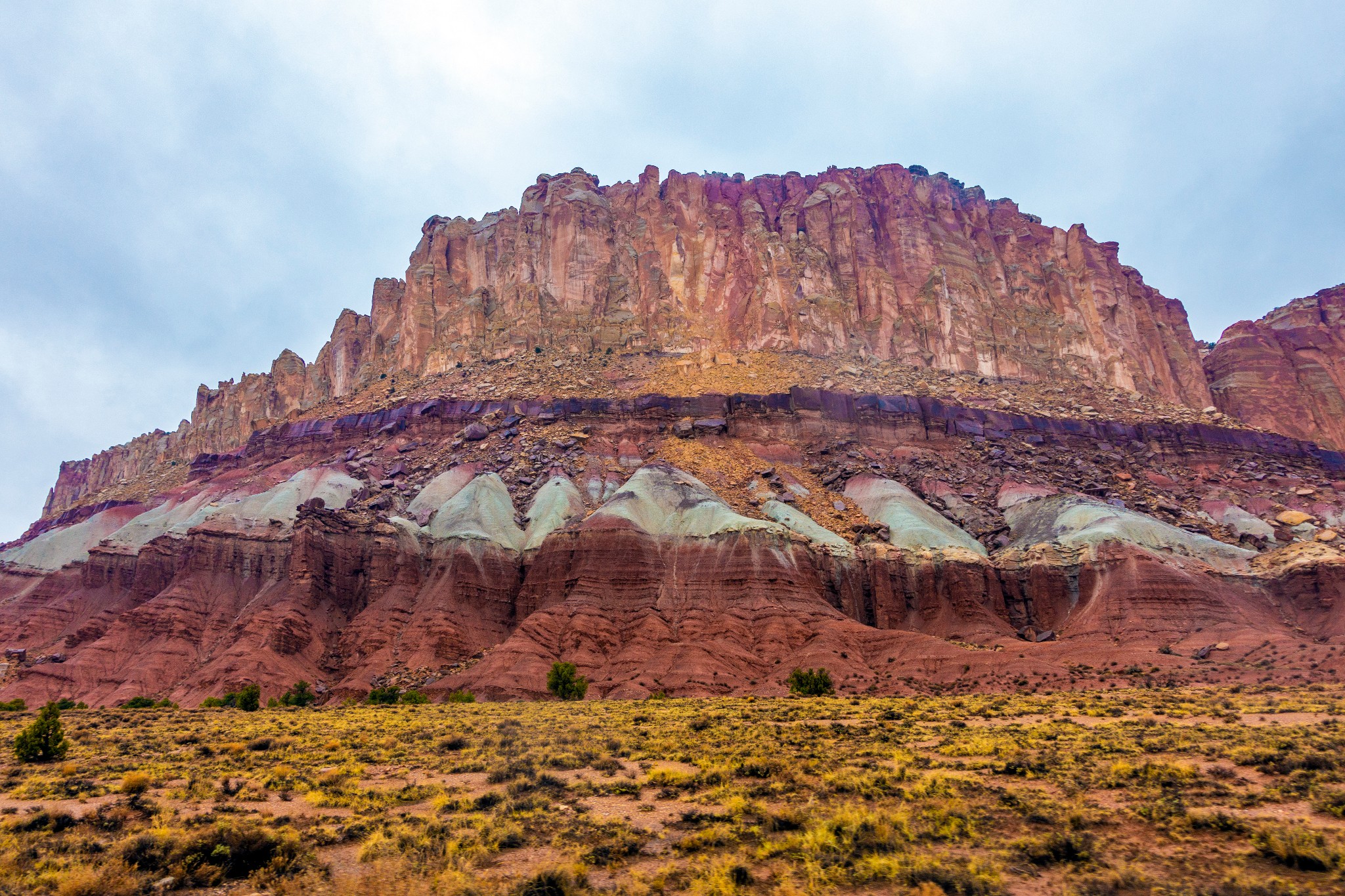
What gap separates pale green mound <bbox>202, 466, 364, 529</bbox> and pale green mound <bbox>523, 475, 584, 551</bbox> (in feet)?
62.9

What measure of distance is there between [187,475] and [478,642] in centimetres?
7495

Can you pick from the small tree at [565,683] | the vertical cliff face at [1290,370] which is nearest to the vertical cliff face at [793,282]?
the vertical cliff face at [1290,370]

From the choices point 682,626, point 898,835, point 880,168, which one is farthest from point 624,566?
point 880,168

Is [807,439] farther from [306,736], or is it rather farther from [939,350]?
[306,736]

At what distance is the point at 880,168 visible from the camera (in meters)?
134

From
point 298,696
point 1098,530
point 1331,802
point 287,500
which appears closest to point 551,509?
point 287,500

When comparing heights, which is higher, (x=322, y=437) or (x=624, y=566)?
(x=322, y=437)

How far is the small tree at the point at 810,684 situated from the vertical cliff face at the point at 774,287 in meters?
67.2

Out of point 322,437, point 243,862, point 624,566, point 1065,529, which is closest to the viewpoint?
point 243,862

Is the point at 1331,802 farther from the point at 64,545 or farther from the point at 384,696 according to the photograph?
the point at 64,545

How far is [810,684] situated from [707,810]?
29.8 meters

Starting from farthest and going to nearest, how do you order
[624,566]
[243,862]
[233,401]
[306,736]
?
[233,401] < [624,566] < [306,736] < [243,862]

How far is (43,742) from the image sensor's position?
24078 mm

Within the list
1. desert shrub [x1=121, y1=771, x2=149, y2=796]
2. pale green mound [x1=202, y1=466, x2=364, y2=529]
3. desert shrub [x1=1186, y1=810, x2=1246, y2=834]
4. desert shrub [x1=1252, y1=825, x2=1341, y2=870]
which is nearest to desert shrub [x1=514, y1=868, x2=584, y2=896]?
desert shrub [x1=1252, y1=825, x2=1341, y2=870]
